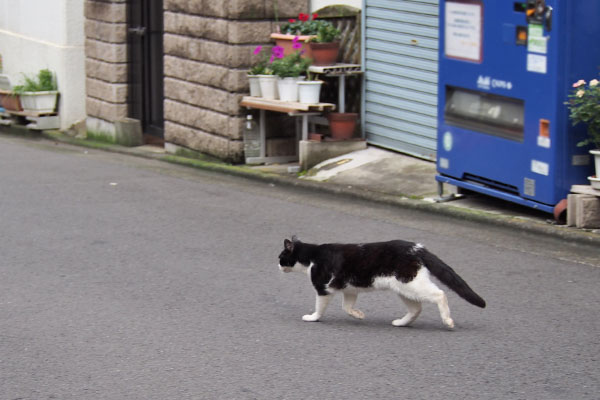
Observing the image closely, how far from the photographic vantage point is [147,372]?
568cm

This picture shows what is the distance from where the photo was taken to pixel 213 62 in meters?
13.9

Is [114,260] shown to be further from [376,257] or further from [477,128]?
[477,128]

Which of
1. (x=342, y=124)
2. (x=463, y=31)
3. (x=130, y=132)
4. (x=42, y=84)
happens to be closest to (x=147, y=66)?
(x=130, y=132)

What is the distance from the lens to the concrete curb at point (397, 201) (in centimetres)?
885

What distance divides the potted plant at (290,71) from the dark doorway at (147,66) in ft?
13.9

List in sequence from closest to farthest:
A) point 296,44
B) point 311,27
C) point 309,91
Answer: point 309,91, point 296,44, point 311,27

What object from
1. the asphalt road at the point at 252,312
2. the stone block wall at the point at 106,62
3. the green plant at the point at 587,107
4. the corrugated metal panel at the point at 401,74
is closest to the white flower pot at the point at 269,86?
the corrugated metal panel at the point at 401,74

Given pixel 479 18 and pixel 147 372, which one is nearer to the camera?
pixel 147 372

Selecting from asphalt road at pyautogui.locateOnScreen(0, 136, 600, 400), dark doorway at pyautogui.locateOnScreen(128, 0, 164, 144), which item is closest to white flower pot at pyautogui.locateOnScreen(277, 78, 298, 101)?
asphalt road at pyautogui.locateOnScreen(0, 136, 600, 400)

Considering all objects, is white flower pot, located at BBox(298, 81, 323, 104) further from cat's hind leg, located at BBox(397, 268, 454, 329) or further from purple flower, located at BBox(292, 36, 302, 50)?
cat's hind leg, located at BBox(397, 268, 454, 329)

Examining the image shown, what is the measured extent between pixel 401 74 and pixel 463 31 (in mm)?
2654

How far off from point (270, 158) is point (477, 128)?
4333mm

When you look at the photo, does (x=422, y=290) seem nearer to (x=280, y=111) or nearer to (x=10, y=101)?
(x=280, y=111)

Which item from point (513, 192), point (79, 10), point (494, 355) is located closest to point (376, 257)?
point (494, 355)
